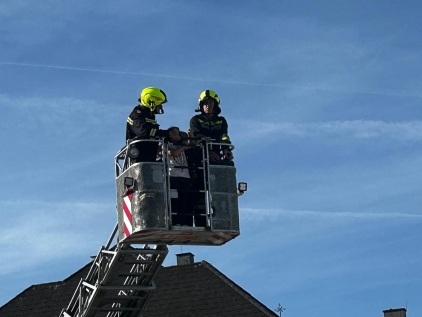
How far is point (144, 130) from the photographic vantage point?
1454 cm

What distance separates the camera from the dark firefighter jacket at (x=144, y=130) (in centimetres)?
1455

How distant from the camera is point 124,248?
14.9m

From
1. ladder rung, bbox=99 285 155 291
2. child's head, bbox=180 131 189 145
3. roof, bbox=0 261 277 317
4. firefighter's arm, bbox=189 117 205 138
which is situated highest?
roof, bbox=0 261 277 317

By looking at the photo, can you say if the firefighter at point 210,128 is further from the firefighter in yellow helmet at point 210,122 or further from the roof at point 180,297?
the roof at point 180,297

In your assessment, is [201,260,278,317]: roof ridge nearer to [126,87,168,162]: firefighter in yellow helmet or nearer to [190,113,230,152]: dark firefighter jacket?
[190,113,230,152]: dark firefighter jacket

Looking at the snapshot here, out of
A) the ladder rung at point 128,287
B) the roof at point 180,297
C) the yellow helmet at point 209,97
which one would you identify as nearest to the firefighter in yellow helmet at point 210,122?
the yellow helmet at point 209,97

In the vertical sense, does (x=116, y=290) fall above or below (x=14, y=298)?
below

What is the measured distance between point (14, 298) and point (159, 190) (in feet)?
51.6

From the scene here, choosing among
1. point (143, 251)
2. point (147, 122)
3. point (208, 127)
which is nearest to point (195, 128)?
point (208, 127)

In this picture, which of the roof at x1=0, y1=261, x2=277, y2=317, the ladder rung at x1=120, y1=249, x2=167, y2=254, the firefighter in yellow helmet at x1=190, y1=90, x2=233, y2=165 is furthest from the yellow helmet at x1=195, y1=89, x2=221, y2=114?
the roof at x1=0, y1=261, x2=277, y2=317

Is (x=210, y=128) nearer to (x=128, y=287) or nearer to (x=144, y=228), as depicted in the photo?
(x=144, y=228)

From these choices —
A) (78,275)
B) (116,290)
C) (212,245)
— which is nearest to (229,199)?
(212,245)

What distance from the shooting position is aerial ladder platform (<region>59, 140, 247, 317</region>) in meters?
14.2

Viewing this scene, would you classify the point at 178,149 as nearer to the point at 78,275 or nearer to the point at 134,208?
the point at 134,208
